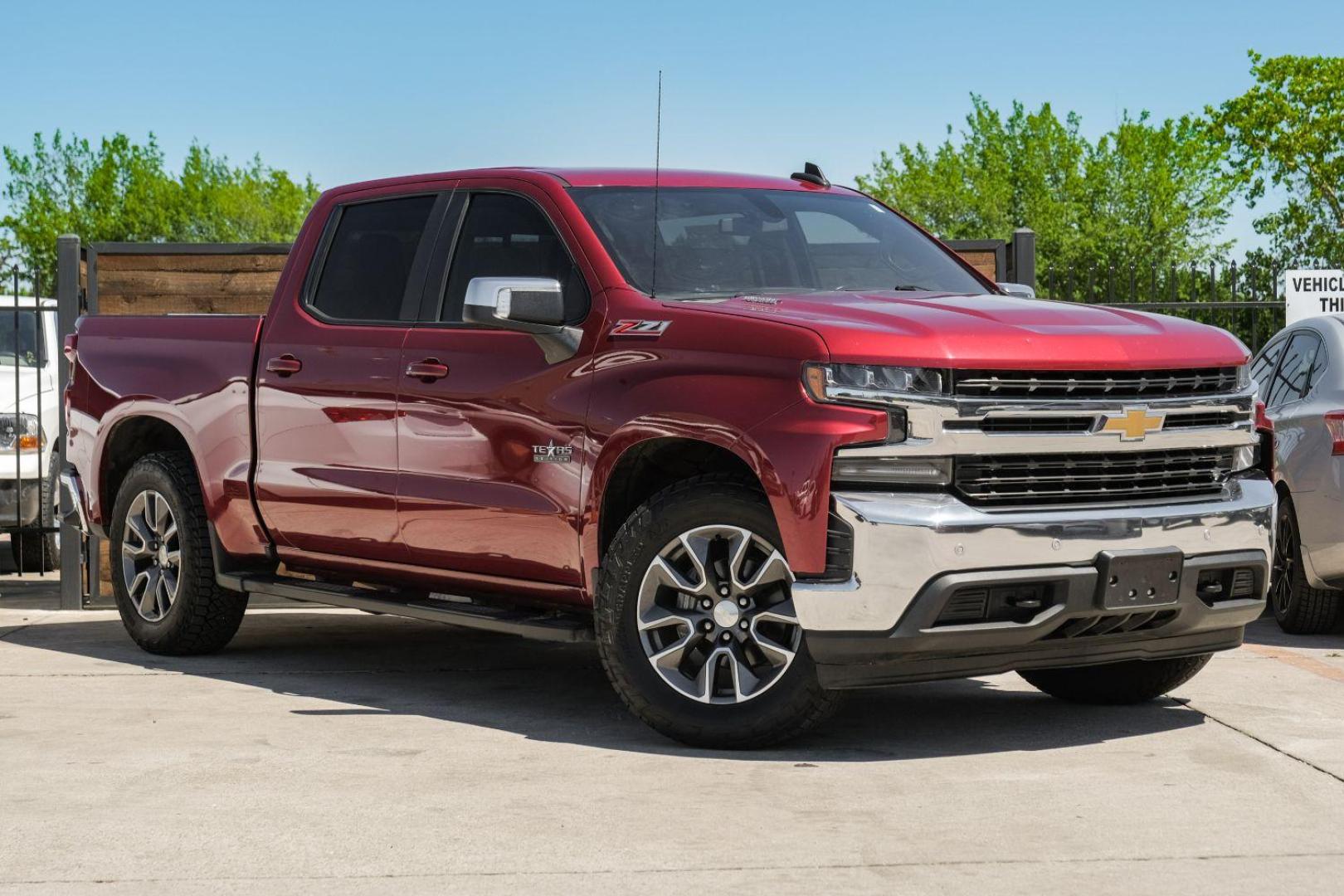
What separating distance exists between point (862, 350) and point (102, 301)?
6383mm

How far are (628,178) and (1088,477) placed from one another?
2.27 m

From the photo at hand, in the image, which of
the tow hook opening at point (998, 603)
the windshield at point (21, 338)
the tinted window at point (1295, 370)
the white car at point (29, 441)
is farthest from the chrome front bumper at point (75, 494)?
the tinted window at point (1295, 370)

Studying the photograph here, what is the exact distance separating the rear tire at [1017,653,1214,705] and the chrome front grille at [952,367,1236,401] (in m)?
1.17

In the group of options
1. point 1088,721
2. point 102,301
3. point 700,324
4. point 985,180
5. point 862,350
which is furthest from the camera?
point 985,180

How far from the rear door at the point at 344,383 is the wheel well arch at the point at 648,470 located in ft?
3.83

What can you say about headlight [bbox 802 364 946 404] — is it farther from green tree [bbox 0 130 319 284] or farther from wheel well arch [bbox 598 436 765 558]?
green tree [bbox 0 130 319 284]

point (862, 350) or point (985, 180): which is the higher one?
point (985, 180)

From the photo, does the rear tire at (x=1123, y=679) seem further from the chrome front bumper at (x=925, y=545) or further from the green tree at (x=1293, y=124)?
the green tree at (x=1293, y=124)

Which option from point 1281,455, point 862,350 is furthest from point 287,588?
point 1281,455

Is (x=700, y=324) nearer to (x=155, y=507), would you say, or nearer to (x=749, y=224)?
(x=749, y=224)

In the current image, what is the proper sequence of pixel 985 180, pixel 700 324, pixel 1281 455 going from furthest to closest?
pixel 985 180
pixel 1281 455
pixel 700 324

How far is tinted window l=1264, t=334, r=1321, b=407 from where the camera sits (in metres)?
9.57

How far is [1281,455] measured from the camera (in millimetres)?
9453

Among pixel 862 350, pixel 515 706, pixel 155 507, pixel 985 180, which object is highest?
pixel 985 180
